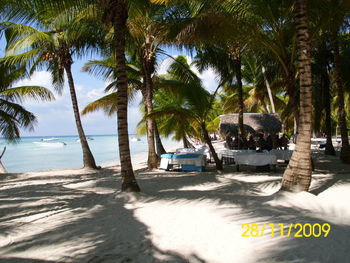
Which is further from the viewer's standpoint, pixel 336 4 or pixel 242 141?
pixel 242 141

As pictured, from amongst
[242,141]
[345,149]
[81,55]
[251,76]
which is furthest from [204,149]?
[251,76]

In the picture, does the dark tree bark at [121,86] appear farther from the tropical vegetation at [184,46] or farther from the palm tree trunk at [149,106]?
the palm tree trunk at [149,106]

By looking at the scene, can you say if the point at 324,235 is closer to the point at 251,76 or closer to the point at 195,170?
the point at 195,170

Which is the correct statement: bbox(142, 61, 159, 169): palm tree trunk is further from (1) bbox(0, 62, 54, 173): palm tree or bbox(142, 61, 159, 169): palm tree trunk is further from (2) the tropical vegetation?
(1) bbox(0, 62, 54, 173): palm tree

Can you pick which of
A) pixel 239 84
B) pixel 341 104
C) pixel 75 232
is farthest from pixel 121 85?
pixel 341 104

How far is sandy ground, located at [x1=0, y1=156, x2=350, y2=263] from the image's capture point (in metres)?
3.19

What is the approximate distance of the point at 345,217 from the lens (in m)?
4.10

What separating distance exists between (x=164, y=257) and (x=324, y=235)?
1.92m

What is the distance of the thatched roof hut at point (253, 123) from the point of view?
53.2 feet
